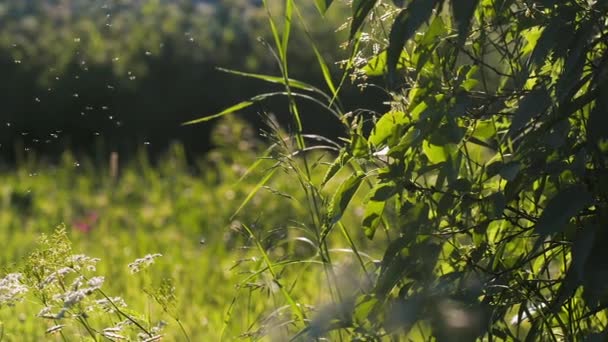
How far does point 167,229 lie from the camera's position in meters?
5.47

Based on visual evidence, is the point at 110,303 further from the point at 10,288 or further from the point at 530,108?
the point at 530,108

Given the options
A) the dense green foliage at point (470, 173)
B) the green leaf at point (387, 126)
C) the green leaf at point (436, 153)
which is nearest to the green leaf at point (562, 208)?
the dense green foliage at point (470, 173)

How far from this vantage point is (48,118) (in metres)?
7.34

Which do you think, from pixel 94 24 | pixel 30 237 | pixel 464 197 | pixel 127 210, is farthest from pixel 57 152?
pixel 464 197

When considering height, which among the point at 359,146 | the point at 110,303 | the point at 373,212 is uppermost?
the point at 359,146

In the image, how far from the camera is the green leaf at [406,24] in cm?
171

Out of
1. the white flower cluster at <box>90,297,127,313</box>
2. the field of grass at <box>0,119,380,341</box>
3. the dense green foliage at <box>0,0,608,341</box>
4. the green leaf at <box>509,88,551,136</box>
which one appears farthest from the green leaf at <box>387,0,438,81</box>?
the field of grass at <box>0,119,380,341</box>

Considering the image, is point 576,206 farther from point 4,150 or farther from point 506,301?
point 4,150

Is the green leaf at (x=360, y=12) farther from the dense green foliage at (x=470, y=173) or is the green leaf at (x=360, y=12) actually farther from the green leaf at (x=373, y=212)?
the green leaf at (x=373, y=212)

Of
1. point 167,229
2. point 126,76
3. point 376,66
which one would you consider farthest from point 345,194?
point 126,76

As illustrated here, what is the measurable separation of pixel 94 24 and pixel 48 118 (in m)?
1.06

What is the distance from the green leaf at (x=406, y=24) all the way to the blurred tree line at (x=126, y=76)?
531 cm

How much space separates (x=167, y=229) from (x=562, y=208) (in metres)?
3.86

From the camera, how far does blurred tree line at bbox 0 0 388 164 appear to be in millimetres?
7379
